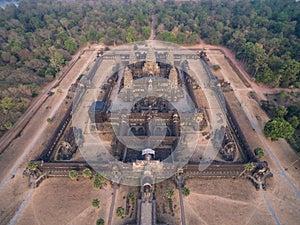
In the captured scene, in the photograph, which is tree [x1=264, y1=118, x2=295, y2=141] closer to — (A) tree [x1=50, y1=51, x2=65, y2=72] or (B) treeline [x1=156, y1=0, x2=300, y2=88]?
(B) treeline [x1=156, y1=0, x2=300, y2=88]

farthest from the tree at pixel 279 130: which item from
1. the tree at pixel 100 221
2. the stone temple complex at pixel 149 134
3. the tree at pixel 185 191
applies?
the tree at pixel 100 221

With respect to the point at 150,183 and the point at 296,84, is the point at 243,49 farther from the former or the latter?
the point at 150,183

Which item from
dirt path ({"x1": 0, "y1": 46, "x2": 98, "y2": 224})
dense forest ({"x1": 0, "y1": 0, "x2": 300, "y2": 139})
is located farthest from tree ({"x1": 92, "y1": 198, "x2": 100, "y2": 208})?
dense forest ({"x1": 0, "y1": 0, "x2": 300, "y2": 139})

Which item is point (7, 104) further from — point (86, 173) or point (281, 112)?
point (281, 112)

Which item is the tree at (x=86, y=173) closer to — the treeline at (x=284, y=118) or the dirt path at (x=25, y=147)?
the dirt path at (x=25, y=147)

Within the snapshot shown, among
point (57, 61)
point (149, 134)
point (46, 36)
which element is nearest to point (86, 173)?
point (149, 134)
